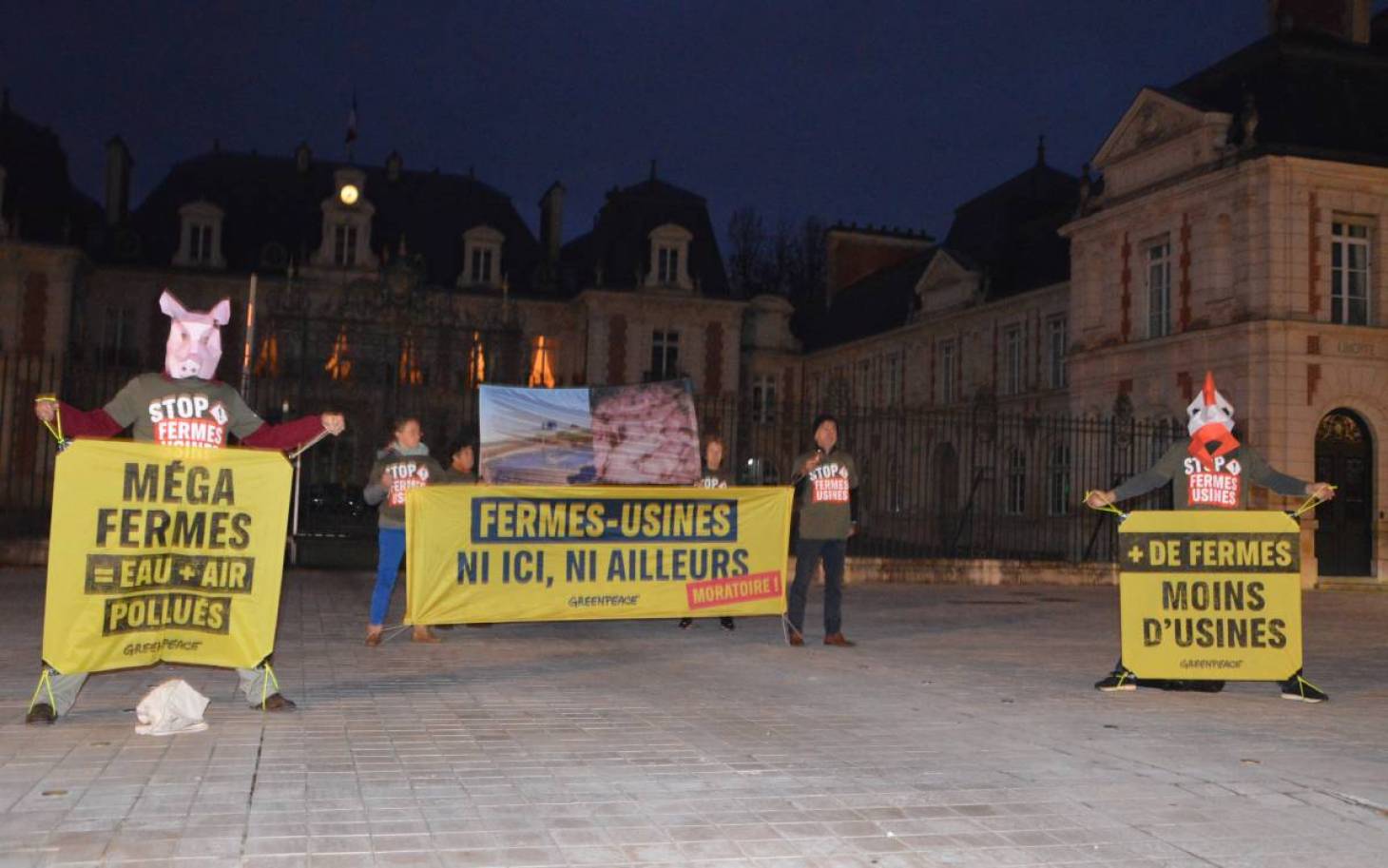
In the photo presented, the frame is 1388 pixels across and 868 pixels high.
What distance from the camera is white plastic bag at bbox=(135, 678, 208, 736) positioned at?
570 centimetres

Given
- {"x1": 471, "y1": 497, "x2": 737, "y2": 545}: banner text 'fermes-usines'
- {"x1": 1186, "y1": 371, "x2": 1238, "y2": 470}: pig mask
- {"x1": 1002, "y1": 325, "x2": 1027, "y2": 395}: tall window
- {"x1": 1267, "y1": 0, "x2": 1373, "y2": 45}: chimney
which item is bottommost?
{"x1": 471, "y1": 497, "x2": 737, "y2": 545}: banner text 'fermes-usines'

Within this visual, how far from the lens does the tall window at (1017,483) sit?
30562 millimetres

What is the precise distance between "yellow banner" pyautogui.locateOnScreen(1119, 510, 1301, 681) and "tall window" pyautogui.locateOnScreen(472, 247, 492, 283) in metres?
32.8

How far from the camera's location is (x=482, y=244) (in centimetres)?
3919

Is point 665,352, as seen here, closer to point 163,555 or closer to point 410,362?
point 410,362

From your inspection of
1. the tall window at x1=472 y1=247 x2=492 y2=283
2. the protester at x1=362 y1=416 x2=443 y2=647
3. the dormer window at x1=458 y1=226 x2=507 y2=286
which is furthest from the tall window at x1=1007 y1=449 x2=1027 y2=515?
the protester at x1=362 y1=416 x2=443 y2=647

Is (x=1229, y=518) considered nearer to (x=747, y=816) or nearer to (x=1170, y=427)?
(x=747, y=816)

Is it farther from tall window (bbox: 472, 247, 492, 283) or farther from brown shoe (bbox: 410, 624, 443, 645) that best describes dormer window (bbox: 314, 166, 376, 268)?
brown shoe (bbox: 410, 624, 443, 645)

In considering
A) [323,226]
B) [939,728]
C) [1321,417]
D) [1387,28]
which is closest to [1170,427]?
[1321,417]

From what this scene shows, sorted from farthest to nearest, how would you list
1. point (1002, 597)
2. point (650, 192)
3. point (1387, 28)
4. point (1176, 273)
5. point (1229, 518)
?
point (650, 192) → point (1387, 28) → point (1176, 273) → point (1002, 597) → point (1229, 518)

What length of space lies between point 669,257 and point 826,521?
1205 inches

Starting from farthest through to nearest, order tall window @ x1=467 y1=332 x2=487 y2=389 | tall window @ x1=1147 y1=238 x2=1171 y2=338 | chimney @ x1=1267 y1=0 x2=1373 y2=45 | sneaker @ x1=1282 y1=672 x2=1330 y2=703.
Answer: chimney @ x1=1267 y1=0 x2=1373 y2=45 < tall window @ x1=1147 y1=238 x2=1171 y2=338 < tall window @ x1=467 y1=332 x2=487 y2=389 < sneaker @ x1=1282 y1=672 x2=1330 y2=703

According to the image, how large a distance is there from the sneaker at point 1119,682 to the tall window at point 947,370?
28416 mm

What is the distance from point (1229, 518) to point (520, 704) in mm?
4935
